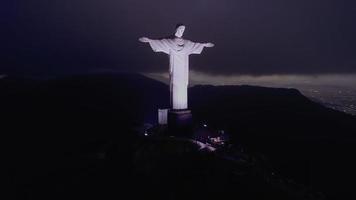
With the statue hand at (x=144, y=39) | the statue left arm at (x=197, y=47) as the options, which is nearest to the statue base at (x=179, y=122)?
the statue left arm at (x=197, y=47)

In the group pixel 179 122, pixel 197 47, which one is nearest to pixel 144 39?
pixel 197 47

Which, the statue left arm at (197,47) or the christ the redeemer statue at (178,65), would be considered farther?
the statue left arm at (197,47)

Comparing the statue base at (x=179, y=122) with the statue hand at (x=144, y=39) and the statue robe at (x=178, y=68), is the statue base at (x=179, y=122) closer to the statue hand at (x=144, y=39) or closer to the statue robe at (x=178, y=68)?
the statue robe at (x=178, y=68)

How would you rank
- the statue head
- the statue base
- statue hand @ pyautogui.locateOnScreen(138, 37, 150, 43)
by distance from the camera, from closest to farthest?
statue hand @ pyautogui.locateOnScreen(138, 37, 150, 43)
the statue base
the statue head

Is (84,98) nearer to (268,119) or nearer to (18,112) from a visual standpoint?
(18,112)

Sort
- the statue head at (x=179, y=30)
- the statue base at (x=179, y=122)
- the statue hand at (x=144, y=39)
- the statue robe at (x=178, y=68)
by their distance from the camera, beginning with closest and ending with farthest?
the statue hand at (x=144, y=39) → the statue base at (x=179, y=122) → the statue robe at (x=178, y=68) → the statue head at (x=179, y=30)

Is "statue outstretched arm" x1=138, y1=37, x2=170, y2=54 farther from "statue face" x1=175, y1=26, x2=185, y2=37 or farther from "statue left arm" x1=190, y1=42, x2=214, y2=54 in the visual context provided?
"statue left arm" x1=190, y1=42, x2=214, y2=54

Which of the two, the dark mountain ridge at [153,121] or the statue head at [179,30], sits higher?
the statue head at [179,30]

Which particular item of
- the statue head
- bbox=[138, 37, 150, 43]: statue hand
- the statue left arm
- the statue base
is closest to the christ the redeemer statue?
the statue head

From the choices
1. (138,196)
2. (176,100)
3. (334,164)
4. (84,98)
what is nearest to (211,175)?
(138,196)
